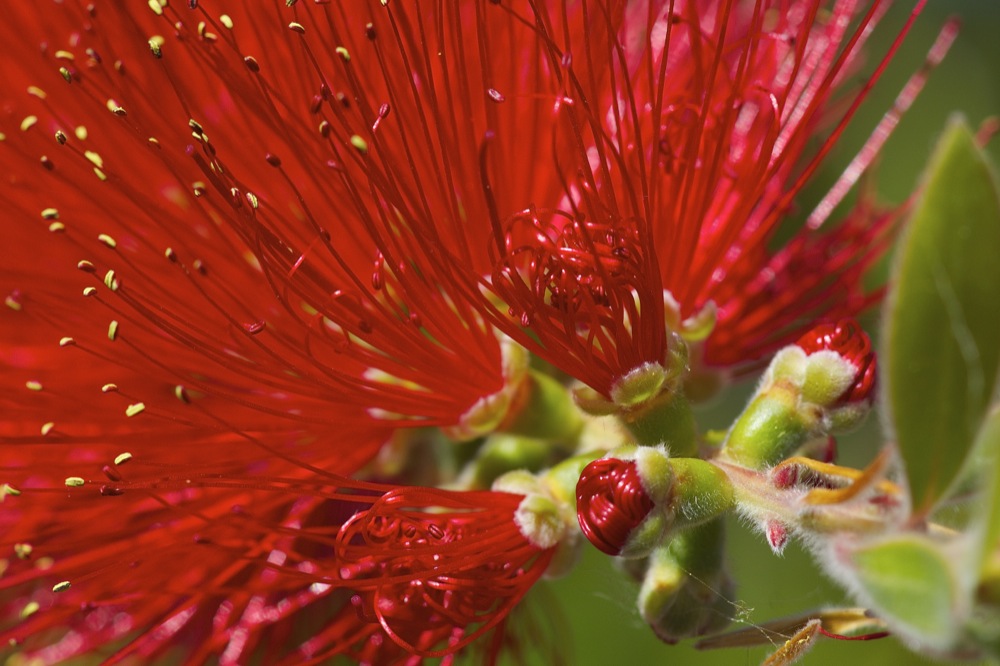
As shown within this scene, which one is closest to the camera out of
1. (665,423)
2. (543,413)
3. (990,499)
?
(990,499)

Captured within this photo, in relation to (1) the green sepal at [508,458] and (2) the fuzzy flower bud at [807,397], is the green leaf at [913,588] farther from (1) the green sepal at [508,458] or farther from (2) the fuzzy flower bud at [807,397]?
(1) the green sepal at [508,458]

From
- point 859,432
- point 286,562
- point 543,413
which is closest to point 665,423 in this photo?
point 543,413

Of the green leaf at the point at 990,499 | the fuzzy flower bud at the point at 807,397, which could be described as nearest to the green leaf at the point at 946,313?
the green leaf at the point at 990,499

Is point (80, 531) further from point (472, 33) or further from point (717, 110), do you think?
point (717, 110)

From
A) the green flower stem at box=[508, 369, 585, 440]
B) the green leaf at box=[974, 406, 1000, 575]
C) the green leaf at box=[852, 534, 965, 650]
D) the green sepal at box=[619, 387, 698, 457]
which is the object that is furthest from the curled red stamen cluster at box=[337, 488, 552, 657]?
the green leaf at box=[974, 406, 1000, 575]

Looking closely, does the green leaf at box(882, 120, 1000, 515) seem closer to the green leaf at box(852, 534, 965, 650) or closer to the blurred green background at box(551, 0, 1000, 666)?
the green leaf at box(852, 534, 965, 650)

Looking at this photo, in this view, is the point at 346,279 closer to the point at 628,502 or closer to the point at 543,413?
the point at 543,413
